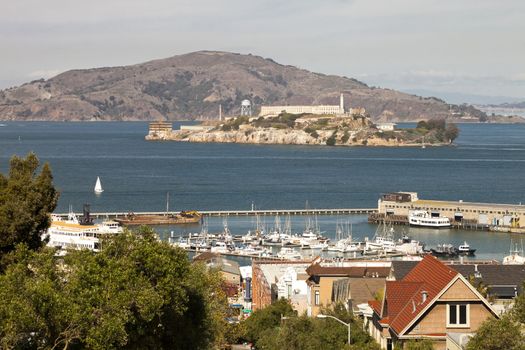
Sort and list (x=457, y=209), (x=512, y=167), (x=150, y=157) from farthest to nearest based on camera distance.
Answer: (x=150, y=157) → (x=512, y=167) → (x=457, y=209)

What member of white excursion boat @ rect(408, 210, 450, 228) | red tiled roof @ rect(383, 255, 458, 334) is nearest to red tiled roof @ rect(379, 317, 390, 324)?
red tiled roof @ rect(383, 255, 458, 334)

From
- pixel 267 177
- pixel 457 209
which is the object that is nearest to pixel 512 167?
pixel 267 177

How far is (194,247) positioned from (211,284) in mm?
42266

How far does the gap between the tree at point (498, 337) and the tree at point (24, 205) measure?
29.7 ft

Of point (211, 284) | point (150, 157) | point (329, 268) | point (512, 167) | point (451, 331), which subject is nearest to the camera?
point (451, 331)

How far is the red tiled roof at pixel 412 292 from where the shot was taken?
21500mm

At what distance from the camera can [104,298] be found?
1864cm

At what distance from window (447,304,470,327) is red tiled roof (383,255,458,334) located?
18.5 inches

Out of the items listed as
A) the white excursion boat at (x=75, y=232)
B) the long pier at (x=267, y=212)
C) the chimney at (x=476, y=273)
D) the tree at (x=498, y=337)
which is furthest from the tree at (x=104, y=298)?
the long pier at (x=267, y=212)

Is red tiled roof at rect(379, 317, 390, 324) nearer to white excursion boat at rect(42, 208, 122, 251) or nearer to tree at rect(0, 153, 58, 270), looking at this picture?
tree at rect(0, 153, 58, 270)

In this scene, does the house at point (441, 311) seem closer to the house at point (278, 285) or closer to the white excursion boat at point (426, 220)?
the house at point (278, 285)

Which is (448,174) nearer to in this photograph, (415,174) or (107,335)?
(415,174)

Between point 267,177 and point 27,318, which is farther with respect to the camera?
point 267,177

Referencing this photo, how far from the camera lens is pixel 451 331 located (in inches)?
845
